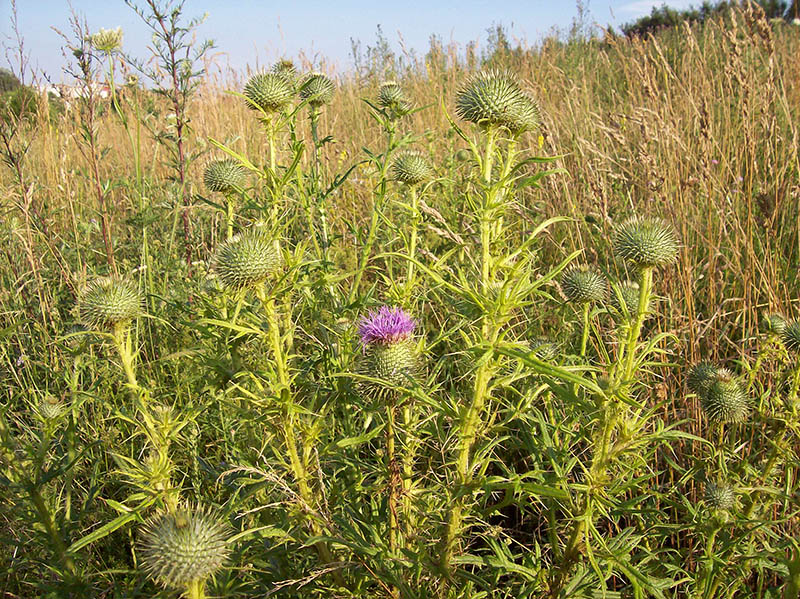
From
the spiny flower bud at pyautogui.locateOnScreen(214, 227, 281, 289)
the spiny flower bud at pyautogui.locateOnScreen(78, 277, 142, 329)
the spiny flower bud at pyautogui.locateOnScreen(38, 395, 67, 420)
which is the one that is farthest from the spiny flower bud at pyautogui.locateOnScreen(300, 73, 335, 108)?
the spiny flower bud at pyautogui.locateOnScreen(38, 395, 67, 420)

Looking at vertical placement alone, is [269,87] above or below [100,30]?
below

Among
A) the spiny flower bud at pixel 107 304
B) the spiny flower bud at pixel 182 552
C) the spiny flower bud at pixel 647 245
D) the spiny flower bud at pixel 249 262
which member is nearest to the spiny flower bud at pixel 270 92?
the spiny flower bud at pixel 249 262

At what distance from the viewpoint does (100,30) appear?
427cm

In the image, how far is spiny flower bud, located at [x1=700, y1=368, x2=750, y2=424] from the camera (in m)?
2.14

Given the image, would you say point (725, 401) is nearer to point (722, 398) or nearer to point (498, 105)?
point (722, 398)

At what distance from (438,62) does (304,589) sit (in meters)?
9.27

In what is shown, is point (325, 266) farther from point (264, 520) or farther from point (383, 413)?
point (264, 520)

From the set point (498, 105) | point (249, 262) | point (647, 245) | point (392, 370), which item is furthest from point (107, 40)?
point (647, 245)

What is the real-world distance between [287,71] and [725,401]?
9.17ft

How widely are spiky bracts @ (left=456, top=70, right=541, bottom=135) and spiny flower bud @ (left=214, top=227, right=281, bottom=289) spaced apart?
2.98 feet

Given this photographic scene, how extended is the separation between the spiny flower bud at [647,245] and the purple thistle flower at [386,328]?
0.91 meters

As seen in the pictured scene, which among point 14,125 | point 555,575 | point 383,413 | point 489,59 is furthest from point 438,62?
point 555,575

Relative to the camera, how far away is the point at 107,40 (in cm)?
434

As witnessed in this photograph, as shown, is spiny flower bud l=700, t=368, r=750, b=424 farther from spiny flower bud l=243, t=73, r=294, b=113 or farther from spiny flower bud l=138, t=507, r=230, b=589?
spiny flower bud l=243, t=73, r=294, b=113
